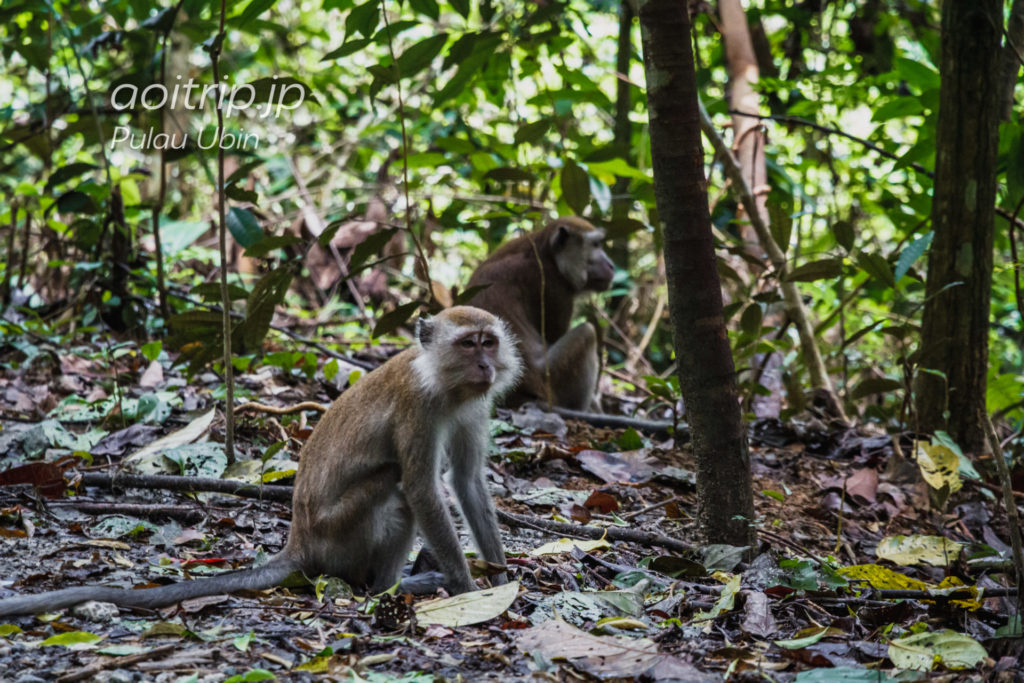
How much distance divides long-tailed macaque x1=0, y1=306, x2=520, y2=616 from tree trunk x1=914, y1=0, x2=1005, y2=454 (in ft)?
8.92

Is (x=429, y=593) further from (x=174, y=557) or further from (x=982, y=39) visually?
(x=982, y=39)

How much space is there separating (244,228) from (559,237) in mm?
3003

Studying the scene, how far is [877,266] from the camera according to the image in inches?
203

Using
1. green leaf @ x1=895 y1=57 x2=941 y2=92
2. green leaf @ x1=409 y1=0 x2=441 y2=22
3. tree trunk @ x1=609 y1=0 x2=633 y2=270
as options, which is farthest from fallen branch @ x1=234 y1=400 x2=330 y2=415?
green leaf @ x1=895 y1=57 x2=941 y2=92

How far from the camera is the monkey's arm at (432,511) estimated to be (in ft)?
12.4

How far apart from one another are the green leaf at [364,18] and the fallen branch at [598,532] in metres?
2.47

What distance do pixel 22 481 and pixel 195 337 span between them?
49.7 inches

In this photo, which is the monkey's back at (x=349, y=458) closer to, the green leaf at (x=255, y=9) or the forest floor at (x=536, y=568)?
the forest floor at (x=536, y=568)

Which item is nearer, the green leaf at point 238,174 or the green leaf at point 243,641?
the green leaf at point 243,641

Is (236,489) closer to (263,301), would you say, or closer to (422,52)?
(263,301)

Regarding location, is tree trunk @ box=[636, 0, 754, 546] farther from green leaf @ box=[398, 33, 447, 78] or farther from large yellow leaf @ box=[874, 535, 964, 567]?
green leaf @ box=[398, 33, 447, 78]

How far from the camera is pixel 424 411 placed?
402cm

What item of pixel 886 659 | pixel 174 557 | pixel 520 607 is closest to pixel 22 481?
pixel 174 557

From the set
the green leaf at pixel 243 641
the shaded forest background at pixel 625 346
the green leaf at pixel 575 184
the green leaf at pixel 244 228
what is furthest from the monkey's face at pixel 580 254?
the green leaf at pixel 243 641
